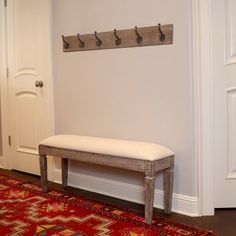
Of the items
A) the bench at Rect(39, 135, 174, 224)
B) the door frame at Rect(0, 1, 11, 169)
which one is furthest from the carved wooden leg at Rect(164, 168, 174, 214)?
the door frame at Rect(0, 1, 11, 169)

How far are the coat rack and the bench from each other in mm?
769

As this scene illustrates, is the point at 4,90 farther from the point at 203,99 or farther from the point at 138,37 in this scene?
the point at 203,99

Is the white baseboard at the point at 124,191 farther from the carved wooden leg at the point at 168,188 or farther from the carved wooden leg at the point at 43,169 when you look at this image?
the carved wooden leg at the point at 43,169

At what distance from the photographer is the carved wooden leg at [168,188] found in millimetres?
2521

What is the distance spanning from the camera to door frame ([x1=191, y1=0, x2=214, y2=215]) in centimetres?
241

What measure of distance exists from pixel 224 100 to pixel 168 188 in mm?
747

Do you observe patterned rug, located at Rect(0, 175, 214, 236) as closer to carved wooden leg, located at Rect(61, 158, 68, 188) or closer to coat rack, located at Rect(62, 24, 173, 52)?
carved wooden leg, located at Rect(61, 158, 68, 188)

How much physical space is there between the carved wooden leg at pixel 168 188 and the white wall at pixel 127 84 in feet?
0.33

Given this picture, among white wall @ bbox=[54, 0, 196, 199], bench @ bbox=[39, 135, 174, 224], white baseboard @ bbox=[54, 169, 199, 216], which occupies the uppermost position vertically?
white wall @ bbox=[54, 0, 196, 199]

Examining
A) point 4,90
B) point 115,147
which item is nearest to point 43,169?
point 115,147

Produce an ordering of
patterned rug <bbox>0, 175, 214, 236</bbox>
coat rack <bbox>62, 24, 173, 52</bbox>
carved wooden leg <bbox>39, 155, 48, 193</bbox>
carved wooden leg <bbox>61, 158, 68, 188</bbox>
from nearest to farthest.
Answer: patterned rug <bbox>0, 175, 214, 236</bbox> → coat rack <bbox>62, 24, 173, 52</bbox> → carved wooden leg <bbox>39, 155, 48, 193</bbox> → carved wooden leg <bbox>61, 158, 68, 188</bbox>

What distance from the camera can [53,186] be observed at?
3.28 m

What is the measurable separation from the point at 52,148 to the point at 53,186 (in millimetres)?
531

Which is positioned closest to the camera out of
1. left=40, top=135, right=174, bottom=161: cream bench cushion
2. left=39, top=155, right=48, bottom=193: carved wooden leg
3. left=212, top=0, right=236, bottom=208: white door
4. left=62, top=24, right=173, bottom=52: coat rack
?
left=40, top=135, right=174, bottom=161: cream bench cushion
